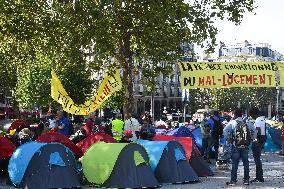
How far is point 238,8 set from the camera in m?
25.8

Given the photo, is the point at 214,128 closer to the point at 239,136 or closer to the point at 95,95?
the point at 95,95

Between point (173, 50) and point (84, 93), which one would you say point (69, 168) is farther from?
point (84, 93)

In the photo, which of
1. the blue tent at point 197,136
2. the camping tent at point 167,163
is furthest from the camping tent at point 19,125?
the camping tent at point 167,163

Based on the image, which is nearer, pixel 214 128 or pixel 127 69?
pixel 214 128

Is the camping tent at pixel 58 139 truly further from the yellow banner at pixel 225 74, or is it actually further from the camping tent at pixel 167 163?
the yellow banner at pixel 225 74

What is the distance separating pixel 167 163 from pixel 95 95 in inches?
290

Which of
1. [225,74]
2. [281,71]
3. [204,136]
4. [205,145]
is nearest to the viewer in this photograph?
[225,74]

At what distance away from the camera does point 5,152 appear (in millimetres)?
15227

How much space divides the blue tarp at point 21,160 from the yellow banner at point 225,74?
7.13 meters

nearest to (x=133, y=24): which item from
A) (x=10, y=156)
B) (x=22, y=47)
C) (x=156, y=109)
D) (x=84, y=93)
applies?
(x=22, y=47)

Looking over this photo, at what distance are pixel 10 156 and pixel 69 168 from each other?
2488 millimetres

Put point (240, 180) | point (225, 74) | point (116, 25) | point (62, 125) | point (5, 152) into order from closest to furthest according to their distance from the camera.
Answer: point (240, 180)
point (5, 152)
point (62, 125)
point (225, 74)
point (116, 25)

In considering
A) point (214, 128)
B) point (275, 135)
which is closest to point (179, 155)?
point (214, 128)

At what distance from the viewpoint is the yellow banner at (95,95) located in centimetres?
2086
